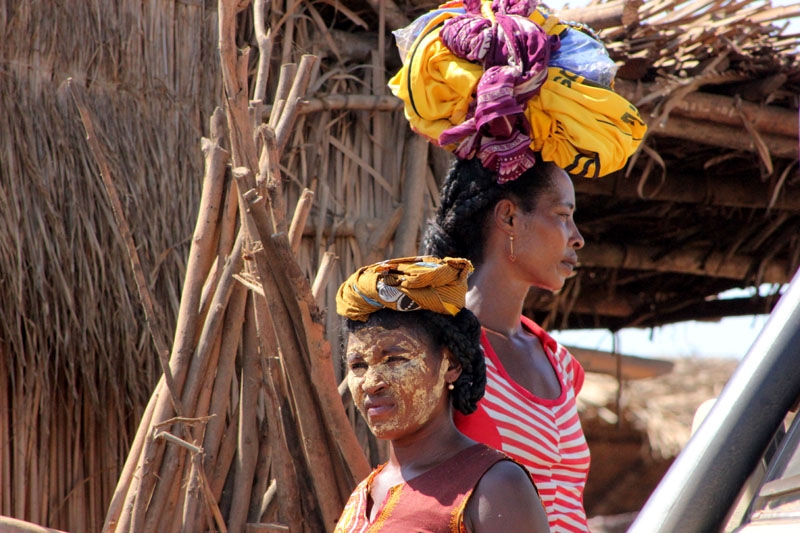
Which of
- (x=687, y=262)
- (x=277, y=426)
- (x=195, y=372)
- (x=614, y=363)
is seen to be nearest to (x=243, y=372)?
(x=195, y=372)

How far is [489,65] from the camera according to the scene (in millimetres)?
2258

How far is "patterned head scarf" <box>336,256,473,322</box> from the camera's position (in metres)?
1.80

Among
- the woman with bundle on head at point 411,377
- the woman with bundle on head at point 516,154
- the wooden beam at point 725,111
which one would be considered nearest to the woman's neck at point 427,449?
the woman with bundle on head at point 411,377

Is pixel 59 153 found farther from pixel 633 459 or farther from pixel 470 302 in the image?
pixel 633 459

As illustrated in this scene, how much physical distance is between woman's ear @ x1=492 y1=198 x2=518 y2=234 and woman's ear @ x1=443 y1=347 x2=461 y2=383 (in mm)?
437

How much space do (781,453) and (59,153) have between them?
2.57m

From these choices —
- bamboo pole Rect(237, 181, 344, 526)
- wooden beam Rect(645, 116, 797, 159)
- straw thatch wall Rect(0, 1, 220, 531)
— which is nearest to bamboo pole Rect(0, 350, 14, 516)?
straw thatch wall Rect(0, 1, 220, 531)

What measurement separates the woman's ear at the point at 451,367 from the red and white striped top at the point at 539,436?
153 mm

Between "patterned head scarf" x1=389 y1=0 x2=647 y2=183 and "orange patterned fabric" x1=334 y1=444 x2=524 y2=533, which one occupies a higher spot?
"patterned head scarf" x1=389 y1=0 x2=647 y2=183

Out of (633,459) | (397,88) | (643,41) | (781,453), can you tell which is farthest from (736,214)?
(781,453)

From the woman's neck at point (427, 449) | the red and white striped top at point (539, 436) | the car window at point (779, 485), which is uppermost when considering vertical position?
the car window at point (779, 485)

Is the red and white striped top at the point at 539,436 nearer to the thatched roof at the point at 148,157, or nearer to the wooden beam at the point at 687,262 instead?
the thatched roof at the point at 148,157

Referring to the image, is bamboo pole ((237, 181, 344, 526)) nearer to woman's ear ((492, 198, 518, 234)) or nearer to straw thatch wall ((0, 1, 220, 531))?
woman's ear ((492, 198, 518, 234))

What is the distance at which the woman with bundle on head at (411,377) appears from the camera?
1.75m
